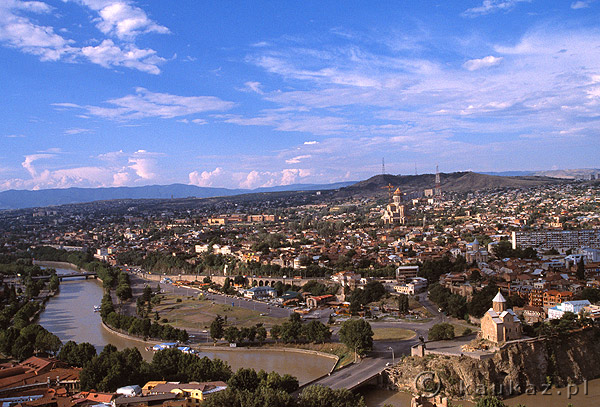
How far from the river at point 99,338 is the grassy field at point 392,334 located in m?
2.04

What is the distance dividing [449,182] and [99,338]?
78.8 metres

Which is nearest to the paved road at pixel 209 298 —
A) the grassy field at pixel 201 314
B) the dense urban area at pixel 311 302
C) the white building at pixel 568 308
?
the dense urban area at pixel 311 302

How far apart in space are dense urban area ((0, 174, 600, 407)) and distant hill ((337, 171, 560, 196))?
26798mm

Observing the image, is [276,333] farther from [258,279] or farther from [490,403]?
[258,279]

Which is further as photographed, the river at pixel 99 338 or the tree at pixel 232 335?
the tree at pixel 232 335

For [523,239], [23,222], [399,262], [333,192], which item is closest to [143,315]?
[399,262]

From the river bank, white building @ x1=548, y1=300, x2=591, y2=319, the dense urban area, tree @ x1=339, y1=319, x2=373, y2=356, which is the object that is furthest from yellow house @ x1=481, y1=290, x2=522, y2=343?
the river bank

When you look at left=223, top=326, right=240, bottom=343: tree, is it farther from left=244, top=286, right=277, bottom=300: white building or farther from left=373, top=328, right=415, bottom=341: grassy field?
left=244, top=286, right=277, bottom=300: white building

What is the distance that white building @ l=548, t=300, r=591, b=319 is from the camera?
15.3 metres

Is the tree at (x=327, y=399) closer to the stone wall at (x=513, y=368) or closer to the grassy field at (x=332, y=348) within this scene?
the stone wall at (x=513, y=368)

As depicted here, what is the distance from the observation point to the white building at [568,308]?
15.3m

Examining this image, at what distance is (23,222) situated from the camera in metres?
83.2

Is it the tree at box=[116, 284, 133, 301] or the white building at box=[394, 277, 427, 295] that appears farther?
the tree at box=[116, 284, 133, 301]

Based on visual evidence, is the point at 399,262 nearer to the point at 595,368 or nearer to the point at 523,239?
the point at 523,239
